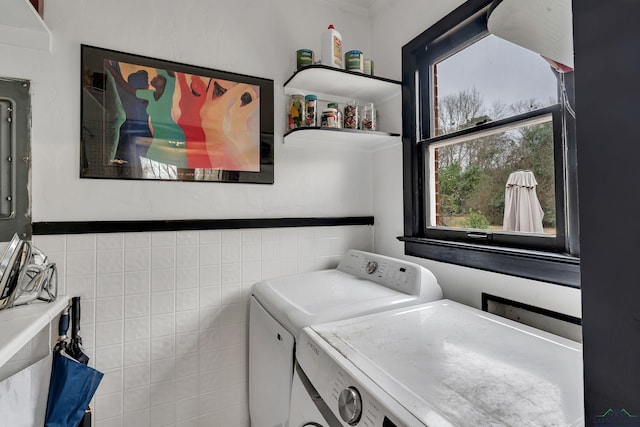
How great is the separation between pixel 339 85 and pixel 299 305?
129 cm

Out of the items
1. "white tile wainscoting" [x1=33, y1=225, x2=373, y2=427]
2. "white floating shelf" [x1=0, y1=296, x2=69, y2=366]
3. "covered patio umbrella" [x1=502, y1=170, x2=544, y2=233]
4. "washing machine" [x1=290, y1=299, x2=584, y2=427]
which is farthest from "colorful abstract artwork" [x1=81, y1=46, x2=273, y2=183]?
"covered patio umbrella" [x1=502, y1=170, x2=544, y2=233]

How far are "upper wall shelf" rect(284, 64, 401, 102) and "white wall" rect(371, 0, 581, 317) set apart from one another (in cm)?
14

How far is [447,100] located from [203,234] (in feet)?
4.91

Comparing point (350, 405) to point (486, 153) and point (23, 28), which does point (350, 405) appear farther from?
point (23, 28)

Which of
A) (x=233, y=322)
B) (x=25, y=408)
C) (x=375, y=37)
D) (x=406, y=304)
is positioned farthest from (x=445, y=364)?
(x=375, y=37)

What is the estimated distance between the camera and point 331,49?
5.52 ft

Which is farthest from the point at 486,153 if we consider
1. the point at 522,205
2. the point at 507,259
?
the point at 507,259

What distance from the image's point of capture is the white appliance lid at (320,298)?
1.18 metres

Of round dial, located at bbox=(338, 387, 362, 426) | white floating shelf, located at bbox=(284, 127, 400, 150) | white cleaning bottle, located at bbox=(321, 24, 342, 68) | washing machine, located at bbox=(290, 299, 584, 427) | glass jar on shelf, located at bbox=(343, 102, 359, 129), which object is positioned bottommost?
round dial, located at bbox=(338, 387, 362, 426)

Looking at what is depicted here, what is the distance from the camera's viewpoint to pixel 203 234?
1641mm

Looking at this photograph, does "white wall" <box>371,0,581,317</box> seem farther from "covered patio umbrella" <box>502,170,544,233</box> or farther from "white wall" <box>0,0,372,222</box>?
"covered patio umbrella" <box>502,170,544,233</box>

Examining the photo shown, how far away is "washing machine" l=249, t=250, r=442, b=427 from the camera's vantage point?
1.16 meters

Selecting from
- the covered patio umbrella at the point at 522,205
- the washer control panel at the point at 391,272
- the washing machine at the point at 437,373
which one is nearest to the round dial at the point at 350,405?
the washing machine at the point at 437,373

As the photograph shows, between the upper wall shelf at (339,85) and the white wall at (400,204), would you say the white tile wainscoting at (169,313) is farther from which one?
the upper wall shelf at (339,85)
